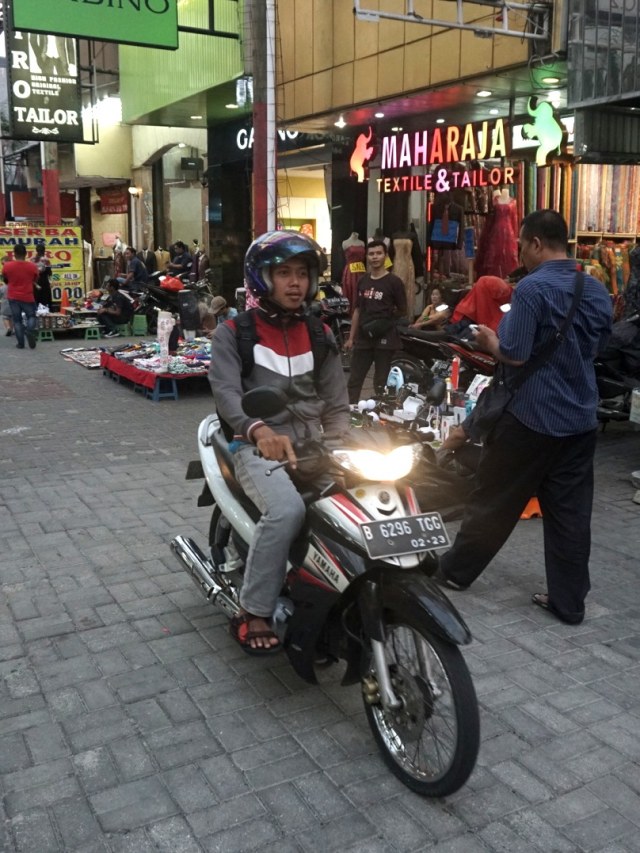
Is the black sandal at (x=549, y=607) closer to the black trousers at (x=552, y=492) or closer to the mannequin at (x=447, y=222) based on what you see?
the black trousers at (x=552, y=492)

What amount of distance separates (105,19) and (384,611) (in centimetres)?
994

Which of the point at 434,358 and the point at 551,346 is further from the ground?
the point at 551,346

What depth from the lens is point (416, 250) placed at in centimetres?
1378

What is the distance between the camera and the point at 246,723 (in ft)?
11.4

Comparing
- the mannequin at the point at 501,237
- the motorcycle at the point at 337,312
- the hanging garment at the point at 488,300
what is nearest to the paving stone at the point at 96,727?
the hanging garment at the point at 488,300

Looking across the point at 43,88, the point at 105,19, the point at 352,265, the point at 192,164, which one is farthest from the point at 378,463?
the point at 192,164

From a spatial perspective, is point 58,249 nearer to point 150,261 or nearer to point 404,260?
point 150,261

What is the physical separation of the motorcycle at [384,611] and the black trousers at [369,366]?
5.74 meters

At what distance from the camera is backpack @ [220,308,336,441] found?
12.3ft

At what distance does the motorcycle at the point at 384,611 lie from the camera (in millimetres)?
2875

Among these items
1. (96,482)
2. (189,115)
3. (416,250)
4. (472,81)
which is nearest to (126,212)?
(189,115)

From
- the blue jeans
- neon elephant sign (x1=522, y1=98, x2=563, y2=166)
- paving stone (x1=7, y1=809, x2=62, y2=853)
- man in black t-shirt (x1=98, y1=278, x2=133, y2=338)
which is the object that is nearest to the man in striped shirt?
paving stone (x1=7, y1=809, x2=62, y2=853)

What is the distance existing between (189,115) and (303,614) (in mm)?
17293

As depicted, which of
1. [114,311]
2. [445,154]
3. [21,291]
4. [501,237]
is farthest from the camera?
[114,311]
